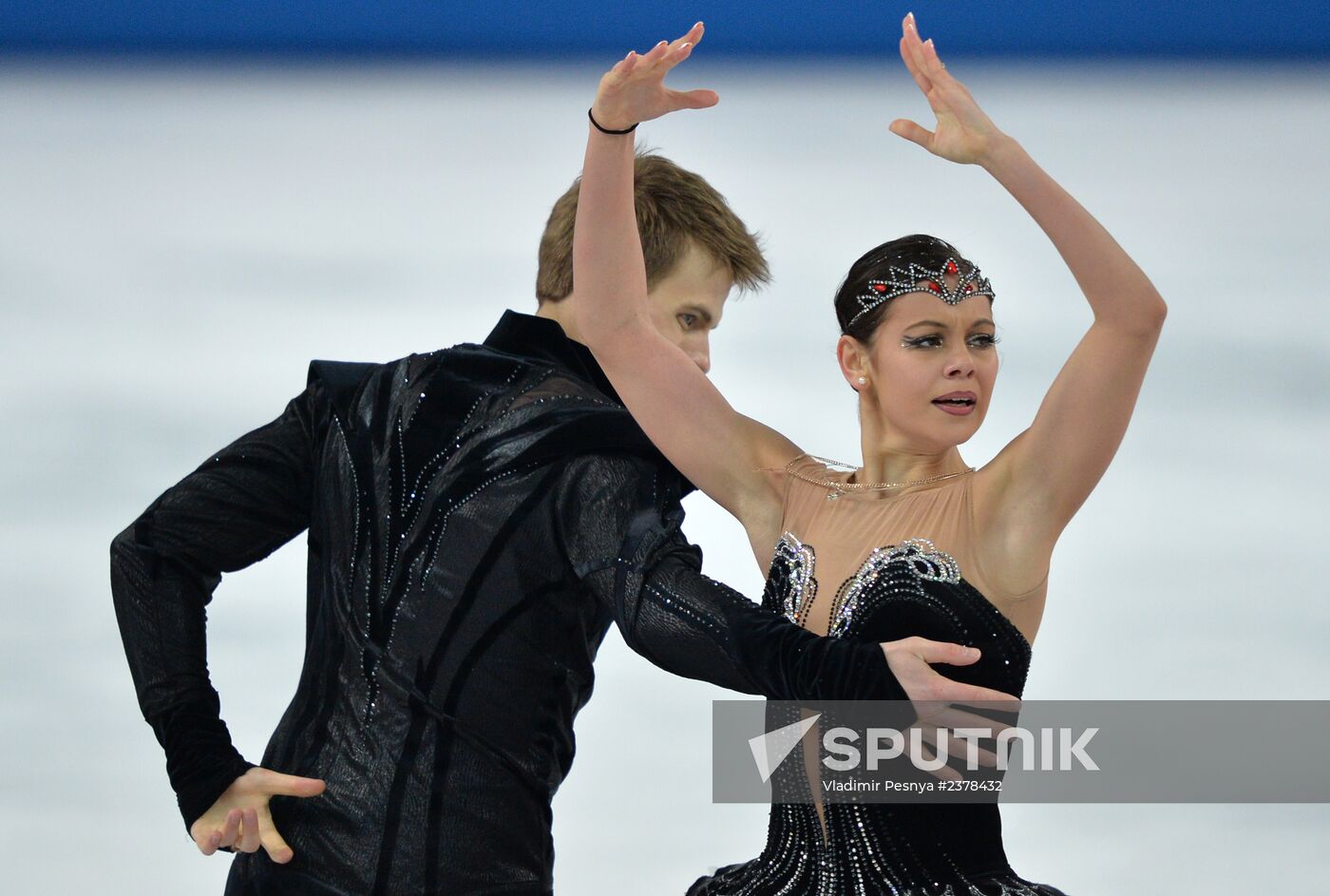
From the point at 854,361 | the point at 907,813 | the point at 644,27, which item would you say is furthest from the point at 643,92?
the point at 644,27

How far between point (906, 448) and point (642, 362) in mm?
357

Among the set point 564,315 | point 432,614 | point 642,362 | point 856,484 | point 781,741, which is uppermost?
point 564,315

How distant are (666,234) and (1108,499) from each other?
2.51 meters

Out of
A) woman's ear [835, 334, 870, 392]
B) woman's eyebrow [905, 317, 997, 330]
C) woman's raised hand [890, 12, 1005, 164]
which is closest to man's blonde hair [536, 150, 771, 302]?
woman's ear [835, 334, 870, 392]

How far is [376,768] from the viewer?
2.22 m

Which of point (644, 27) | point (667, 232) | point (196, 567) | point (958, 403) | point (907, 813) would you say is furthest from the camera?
point (644, 27)

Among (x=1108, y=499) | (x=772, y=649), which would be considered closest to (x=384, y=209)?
(x=1108, y=499)

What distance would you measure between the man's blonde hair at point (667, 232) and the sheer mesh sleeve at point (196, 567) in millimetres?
377

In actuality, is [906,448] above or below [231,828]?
above

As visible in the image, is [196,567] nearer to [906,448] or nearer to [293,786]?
[293,786]

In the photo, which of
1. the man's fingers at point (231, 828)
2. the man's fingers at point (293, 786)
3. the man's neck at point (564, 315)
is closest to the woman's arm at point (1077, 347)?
the man's neck at point (564, 315)

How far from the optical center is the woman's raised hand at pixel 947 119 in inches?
78.3

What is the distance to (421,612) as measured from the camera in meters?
2.23

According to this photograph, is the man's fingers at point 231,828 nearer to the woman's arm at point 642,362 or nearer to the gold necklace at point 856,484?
the woman's arm at point 642,362
